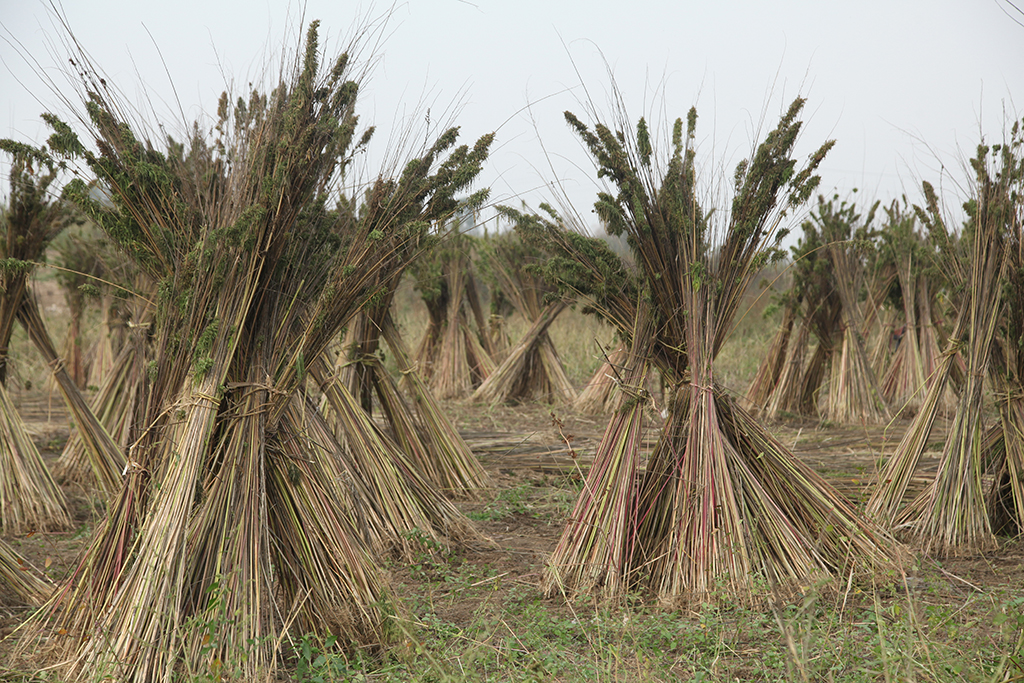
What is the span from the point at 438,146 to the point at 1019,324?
2644mm

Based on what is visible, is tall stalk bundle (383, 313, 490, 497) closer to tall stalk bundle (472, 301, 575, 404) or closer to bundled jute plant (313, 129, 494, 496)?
bundled jute plant (313, 129, 494, 496)

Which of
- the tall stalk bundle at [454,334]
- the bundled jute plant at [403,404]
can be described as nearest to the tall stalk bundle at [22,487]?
the bundled jute plant at [403,404]

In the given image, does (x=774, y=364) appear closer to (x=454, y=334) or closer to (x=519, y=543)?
(x=454, y=334)

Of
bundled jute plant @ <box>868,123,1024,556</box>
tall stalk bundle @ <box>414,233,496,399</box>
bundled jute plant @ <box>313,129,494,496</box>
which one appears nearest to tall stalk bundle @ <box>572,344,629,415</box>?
tall stalk bundle @ <box>414,233,496,399</box>

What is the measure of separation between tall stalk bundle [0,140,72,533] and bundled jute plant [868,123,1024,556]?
4088 mm

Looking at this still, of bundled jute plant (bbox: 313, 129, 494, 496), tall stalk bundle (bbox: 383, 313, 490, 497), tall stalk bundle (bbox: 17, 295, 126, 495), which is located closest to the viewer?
tall stalk bundle (bbox: 17, 295, 126, 495)

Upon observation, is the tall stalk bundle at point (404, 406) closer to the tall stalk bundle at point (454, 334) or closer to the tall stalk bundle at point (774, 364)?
the tall stalk bundle at point (774, 364)

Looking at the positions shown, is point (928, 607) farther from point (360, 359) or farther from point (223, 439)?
point (360, 359)

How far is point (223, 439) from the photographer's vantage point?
224 centimetres

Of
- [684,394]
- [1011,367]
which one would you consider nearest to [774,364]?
[1011,367]

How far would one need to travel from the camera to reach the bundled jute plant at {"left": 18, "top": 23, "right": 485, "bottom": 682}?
206cm

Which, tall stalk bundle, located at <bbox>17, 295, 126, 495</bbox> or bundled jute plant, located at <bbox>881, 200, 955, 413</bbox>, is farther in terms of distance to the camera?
bundled jute plant, located at <bbox>881, 200, 955, 413</bbox>

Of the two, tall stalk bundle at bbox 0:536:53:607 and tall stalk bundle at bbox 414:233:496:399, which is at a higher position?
tall stalk bundle at bbox 414:233:496:399

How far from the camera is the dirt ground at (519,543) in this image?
2828mm
